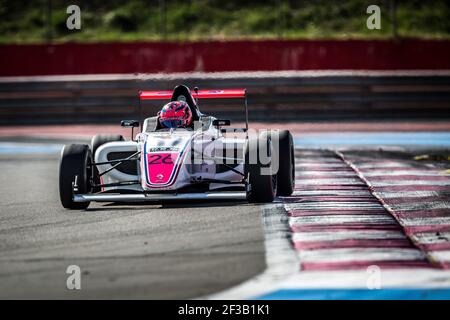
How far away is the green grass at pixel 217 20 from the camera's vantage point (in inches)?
1225

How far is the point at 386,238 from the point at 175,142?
285 cm

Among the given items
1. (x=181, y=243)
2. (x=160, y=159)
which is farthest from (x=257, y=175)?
(x=181, y=243)

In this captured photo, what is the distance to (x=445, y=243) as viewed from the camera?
314 inches

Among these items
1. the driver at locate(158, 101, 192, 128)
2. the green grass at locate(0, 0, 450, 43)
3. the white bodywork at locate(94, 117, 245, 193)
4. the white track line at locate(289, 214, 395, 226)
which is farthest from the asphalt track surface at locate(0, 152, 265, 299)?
the green grass at locate(0, 0, 450, 43)

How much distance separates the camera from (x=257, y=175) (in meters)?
10.1

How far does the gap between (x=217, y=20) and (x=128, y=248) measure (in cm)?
2551

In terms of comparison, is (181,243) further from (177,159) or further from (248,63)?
(248,63)

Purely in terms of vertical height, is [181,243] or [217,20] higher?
[217,20]

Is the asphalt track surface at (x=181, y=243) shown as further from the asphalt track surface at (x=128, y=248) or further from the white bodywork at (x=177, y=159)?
the white bodywork at (x=177, y=159)

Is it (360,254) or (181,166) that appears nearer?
(360,254)

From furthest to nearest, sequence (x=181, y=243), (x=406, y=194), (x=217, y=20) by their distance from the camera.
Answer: (x=217, y=20), (x=406, y=194), (x=181, y=243)

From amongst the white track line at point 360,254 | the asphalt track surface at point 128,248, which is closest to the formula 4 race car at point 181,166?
the asphalt track surface at point 128,248

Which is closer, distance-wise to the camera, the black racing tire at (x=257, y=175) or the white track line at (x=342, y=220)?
the white track line at (x=342, y=220)

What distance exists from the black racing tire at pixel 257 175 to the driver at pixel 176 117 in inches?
38.0
